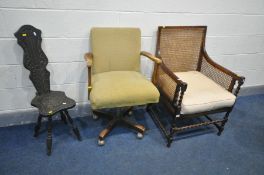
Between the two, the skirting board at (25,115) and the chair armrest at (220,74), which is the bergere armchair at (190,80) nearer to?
the chair armrest at (220,74)

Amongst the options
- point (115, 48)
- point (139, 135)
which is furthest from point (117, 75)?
point (139, 135)

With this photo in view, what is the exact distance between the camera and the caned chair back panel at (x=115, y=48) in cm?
195

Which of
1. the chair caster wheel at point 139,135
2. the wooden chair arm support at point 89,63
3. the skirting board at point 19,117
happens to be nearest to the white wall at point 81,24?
the skirting board at point 19,117

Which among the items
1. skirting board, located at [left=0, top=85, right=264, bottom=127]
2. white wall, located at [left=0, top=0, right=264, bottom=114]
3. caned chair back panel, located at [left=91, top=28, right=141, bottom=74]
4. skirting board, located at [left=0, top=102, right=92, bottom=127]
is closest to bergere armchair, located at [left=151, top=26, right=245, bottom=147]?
white wall, located at [left=0, top=0, right=264, bottom=114]

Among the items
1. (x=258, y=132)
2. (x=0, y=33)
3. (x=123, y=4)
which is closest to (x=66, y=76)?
(x=0, y=33)

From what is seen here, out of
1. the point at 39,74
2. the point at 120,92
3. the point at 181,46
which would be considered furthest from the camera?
the point at 181,46

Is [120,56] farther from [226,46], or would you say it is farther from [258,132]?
[258,132]

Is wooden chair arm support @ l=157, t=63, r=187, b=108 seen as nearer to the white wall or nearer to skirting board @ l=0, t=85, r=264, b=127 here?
the white wall

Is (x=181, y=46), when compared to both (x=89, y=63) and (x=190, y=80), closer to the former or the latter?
(x=190, y=80)

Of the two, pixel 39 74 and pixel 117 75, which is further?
pixel 117 75

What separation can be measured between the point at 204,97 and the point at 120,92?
74 cm

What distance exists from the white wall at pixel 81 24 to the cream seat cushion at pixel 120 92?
402 mm

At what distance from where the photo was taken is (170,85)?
1.94 metres

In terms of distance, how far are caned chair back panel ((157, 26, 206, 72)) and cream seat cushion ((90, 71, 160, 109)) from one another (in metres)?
0.49
